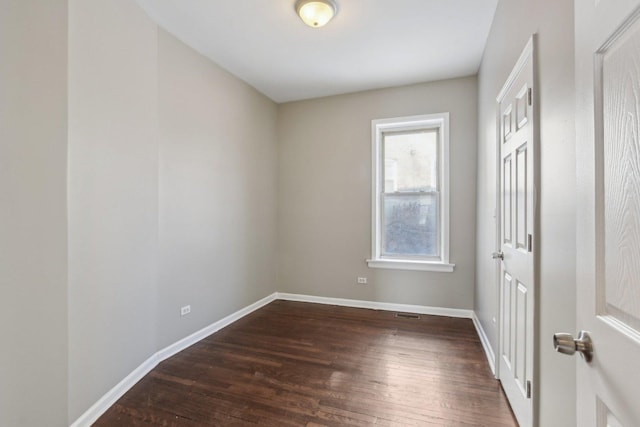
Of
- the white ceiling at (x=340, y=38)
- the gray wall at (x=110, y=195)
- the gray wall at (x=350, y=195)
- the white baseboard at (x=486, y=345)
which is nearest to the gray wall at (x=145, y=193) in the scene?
the gray wall at (x=110, y=195)

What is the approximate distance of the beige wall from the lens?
2.65 m

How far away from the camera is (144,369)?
2.36 m

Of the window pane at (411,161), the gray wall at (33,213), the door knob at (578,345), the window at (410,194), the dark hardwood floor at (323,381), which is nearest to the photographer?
the door knob at (578,345)

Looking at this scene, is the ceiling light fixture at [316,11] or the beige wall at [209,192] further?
the beige wall at [209,192]

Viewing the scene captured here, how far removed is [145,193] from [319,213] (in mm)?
2336

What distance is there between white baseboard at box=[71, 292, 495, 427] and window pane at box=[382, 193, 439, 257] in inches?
27.6

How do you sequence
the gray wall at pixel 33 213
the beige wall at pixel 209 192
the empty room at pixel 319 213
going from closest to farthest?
1. the empty room at pixel 319 213
2. the gray wall at pixel 33 213
3. the beige wall at pixel 209 192

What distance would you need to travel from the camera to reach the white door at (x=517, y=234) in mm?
1582

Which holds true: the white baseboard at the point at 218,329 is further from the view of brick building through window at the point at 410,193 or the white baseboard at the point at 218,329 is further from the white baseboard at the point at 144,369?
the view of brick building through window at the point at 410,193

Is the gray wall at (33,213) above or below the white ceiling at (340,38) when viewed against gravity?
below

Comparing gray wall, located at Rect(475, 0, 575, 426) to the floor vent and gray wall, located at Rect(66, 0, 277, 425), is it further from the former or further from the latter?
gray wall, located at Rect(66, 0, 277, 425)

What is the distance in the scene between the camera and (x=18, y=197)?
1.46 metres

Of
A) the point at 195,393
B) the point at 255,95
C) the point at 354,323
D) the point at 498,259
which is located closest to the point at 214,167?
the point at 255,95

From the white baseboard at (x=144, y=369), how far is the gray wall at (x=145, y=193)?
5 cm
